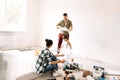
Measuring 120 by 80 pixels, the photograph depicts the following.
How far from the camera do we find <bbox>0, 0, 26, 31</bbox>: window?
4986mm

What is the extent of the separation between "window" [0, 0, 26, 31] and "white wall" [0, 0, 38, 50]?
182 millimetres

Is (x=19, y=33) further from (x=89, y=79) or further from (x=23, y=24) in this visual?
(x=89, y=79)

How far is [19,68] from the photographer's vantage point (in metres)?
3.24

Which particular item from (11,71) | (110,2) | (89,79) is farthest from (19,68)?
(110,2)

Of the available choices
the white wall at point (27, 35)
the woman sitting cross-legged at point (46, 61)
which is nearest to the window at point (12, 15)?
the white wall at point (27, 35)

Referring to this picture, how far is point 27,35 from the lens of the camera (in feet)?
19.0

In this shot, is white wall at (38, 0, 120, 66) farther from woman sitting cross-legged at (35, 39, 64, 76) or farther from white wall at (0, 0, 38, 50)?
woman sitting cross-legged at (35, 39, 64, 76)

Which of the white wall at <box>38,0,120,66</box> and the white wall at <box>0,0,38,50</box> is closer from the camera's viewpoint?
the white wall at <box>38,0,120,66</box>

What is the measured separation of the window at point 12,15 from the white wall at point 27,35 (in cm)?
18

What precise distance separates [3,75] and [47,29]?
3123mm

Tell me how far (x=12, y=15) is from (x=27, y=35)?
899mm

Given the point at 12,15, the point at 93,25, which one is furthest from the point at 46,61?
the point at 12,15

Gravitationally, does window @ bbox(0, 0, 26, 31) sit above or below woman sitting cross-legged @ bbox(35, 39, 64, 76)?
above

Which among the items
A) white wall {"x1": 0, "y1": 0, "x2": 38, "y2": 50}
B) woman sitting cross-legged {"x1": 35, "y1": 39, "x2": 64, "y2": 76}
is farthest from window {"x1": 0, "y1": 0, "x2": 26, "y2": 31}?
woman sitting cross-legged {"x1": 35, "y1": 39, "x2": 64, "y2": 76}
